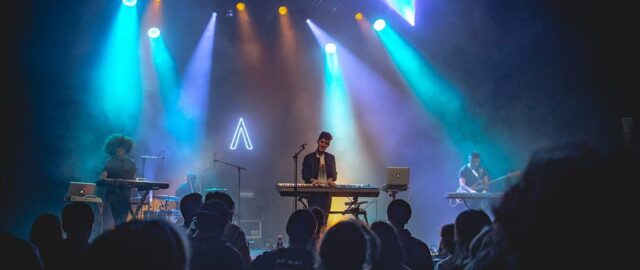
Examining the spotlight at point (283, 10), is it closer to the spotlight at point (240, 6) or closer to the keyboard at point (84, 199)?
the spotlight at point (240, 6)

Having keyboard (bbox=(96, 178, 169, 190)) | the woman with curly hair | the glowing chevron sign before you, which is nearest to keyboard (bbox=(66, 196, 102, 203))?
the woman with curly hair

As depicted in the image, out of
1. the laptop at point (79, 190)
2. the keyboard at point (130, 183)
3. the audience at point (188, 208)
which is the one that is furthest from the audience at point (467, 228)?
the laptop at point (79, 190)

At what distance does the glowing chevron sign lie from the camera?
13.2 metres

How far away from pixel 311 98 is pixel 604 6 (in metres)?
7.03

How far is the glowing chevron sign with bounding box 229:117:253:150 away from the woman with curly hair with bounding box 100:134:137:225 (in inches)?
187

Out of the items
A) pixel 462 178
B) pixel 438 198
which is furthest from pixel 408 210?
pixel 438 198

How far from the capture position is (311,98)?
1359 cm

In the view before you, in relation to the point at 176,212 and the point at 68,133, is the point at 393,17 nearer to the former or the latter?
the point at 176,212

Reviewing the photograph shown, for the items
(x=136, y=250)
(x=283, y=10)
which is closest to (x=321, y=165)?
(x=283, y=10)

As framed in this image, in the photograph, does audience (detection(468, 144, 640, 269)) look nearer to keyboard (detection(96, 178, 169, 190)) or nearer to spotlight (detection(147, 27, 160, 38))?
keyboard (detection(96, 178, 169, 190))

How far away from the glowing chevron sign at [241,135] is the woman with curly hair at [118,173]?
475cm

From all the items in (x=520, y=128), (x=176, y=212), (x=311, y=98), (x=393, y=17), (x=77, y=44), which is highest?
(x=393, y=17)

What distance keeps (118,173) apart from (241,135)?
16.9ft

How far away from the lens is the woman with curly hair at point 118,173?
26.6 ft
